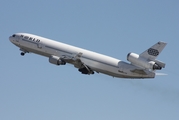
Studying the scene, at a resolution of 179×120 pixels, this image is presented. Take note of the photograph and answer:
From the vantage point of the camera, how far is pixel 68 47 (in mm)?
102250

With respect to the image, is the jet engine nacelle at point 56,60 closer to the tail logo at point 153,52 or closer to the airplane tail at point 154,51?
the airplane tail at point 154,51

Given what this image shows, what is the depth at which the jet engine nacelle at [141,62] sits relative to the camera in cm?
9125

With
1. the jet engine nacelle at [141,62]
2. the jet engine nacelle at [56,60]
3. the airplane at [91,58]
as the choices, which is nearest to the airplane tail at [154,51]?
the airplane at [91,58]

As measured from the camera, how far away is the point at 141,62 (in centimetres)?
9294

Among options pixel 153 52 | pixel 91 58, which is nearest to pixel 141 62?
pixel 153 52

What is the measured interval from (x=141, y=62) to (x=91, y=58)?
10518 millimetres

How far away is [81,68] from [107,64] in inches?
230

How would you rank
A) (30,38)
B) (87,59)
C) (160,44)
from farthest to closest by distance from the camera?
(30,38), (87,59), (160,44)

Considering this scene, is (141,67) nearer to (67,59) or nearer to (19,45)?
(67,59)

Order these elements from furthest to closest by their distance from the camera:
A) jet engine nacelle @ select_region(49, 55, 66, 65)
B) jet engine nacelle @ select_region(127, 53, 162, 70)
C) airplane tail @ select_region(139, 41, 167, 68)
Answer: jet engine nacelle @ select_region(49, 55, 66, 65), airplane tail @ select_region(139, 41, 167, 68), jet engine nacelle @ select_region(127, 53, 162, 70)

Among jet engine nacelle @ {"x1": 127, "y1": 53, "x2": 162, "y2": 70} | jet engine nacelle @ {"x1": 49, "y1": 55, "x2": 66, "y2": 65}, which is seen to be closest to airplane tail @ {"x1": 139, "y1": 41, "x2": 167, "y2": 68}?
jet engine nacelle @ {"x1": 127, "y1": 53, "x2": 162, "y2": 70}

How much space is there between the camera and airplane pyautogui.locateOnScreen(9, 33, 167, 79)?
92500mm

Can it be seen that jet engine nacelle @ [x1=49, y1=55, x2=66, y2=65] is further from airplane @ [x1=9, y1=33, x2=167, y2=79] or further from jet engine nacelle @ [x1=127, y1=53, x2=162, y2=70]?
jet engine nacelle @ [x1=127, y1=53, x2=162, y2=70]

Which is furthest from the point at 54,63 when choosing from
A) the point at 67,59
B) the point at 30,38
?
the point at 30,38
